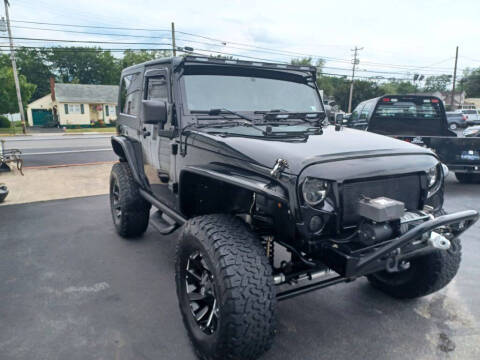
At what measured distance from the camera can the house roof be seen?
4448 cm

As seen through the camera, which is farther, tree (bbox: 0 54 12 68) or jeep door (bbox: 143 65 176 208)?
tree (bbox: 0 54 12 68)

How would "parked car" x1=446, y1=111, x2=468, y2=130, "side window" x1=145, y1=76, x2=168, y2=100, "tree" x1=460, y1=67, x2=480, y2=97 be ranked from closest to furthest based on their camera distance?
1. "side window" x1=145, y1=76, x2=168, y2=100
2. "parked car" x1=446, y1=111, x2=468, y2=130
3. "tree" x1=460, y1=67, x2=480, y2=97

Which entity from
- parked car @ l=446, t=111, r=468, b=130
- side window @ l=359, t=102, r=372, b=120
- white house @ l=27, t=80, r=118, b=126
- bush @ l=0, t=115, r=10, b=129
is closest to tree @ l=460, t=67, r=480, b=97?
parked car @ l=446, t=111, r=468, b=130

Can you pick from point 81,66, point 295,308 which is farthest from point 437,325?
point 81,66

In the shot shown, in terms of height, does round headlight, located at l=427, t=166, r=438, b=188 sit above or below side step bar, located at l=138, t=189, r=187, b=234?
above

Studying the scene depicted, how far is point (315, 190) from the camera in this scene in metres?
2.13

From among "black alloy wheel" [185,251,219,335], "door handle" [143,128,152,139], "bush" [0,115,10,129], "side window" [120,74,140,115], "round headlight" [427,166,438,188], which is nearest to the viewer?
"black alloy wheel" [185,251,219,335]

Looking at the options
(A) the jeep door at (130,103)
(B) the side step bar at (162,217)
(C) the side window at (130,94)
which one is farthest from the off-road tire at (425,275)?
(C) the side window at (130,94)

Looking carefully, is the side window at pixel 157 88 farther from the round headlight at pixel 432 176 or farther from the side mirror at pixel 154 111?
the round headlight at pixel 432 176

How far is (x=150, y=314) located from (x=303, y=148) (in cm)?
190

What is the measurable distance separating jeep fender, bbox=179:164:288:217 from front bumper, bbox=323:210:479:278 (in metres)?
0.43

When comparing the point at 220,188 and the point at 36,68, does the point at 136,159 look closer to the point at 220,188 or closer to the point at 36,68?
the point at 220,188

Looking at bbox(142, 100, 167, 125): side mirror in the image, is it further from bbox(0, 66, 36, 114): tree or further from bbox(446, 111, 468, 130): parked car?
bbox(0, 66, 36, 114): tree

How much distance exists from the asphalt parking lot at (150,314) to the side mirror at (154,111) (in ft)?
5.28
